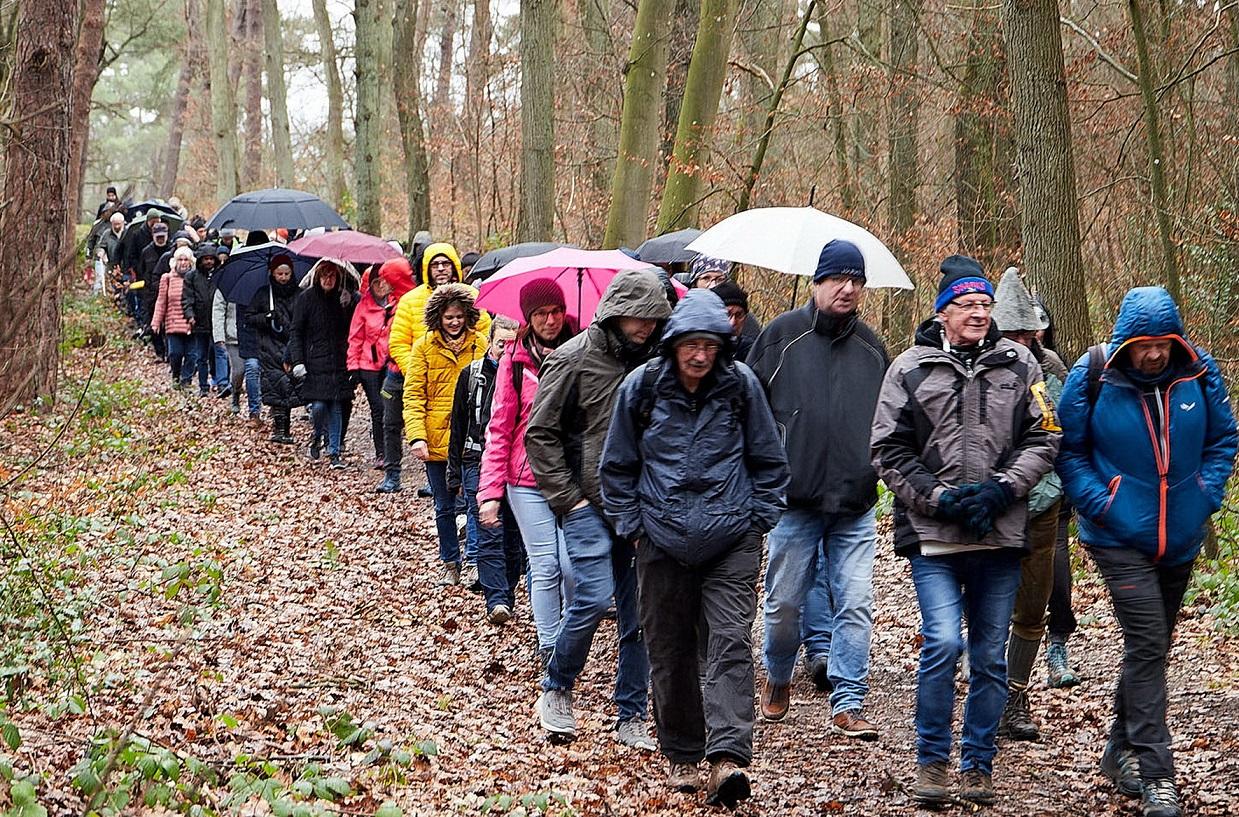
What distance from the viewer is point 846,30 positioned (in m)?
21.7

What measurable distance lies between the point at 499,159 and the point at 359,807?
22.4 m

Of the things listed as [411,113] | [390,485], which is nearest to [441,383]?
[390,485]

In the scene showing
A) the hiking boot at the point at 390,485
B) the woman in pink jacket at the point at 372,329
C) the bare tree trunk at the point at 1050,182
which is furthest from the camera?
the woman in pink jacket at the point at 372,329

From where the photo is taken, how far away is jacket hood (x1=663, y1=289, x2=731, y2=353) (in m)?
5.85

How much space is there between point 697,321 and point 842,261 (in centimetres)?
143

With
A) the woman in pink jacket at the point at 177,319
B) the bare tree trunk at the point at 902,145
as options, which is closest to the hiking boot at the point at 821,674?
the bare tree trunk at the point at 902,145

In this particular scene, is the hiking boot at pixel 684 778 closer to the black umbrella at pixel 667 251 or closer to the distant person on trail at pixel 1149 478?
the distant person on trail at pixel 1149 478

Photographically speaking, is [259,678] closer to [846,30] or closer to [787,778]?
[787,778]

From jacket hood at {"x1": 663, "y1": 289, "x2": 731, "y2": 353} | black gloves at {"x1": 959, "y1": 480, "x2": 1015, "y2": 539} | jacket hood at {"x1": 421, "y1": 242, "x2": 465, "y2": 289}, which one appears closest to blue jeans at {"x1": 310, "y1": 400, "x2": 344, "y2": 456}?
jacket hood at {"x1": 421, "y1": 242, "x2": 465, "y2": 289}

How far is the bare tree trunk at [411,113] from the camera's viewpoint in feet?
80.7

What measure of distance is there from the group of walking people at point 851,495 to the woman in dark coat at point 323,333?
7.49 m

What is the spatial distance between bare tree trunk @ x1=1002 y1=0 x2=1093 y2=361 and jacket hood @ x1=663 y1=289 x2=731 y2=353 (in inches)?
181

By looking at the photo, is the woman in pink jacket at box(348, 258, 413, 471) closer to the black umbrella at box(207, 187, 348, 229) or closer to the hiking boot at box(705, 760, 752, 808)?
the black umbrella at box(207, 187, 348, 229)

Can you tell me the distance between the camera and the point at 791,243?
881cm
